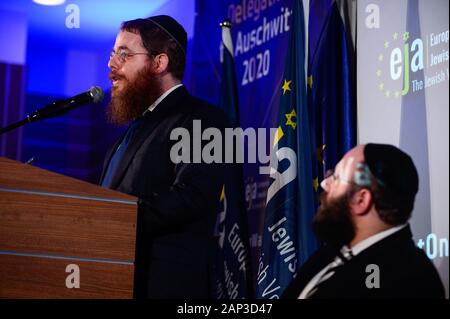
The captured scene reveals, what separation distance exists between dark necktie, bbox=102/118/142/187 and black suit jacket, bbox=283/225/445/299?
1.16 meters

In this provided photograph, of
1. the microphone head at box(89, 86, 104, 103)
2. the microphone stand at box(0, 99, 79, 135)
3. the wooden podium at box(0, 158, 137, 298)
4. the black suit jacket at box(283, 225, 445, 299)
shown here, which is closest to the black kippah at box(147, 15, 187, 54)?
the microphone head at box(89, 86, 104, 103)

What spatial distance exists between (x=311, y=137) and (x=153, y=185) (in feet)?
3.93

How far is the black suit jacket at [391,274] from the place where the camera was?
3.39 m

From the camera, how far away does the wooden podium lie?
3.33 meters

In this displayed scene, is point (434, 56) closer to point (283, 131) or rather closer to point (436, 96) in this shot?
point (436, 96)

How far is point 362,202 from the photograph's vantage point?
12.0ft

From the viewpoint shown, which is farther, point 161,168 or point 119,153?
point 119,153

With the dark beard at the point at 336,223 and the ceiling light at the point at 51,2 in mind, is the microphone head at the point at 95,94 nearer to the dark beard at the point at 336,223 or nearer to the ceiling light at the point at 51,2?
the dark beard at the point at 336,223

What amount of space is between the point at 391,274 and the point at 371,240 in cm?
18

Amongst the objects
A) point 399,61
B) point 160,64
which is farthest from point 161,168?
point 399,61

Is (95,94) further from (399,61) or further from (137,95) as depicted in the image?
(399,61)

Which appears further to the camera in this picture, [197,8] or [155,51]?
[197,8]
